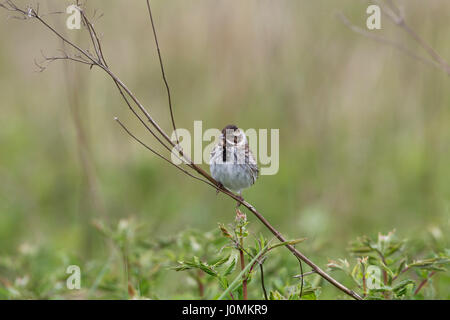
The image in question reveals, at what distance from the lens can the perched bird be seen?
2910 millimetres

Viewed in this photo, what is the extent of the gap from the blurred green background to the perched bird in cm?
128

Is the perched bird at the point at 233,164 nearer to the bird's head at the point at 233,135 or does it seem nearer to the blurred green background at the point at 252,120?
the bird's head at the point at 233,135

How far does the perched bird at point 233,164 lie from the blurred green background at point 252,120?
1.28m

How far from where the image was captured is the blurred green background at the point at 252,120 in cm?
445

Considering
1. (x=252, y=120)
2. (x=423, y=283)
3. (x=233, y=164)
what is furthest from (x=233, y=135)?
(x=252, y=120)

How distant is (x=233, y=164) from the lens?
9.61 ft

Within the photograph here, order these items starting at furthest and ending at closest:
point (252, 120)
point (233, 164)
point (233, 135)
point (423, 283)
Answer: point (252, 120) → point (233, 164) → point (233, 135) → point (423, 283)

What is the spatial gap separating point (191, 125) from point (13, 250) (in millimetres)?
1868

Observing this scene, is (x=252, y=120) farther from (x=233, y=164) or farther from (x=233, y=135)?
(x=233, y=135)

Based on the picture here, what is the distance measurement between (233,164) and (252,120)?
8.08 feet

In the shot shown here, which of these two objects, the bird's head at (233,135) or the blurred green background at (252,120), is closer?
the bird's head at (233,135)

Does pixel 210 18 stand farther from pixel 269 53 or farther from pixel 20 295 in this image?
pixel 20 295

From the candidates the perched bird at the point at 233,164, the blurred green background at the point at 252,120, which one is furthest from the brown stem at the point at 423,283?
the blurred green background at the point at 252,120

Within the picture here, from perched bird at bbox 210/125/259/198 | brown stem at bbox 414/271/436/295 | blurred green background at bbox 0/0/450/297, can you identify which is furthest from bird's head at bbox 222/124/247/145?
blurred green background at bbox 0/0/450/297
